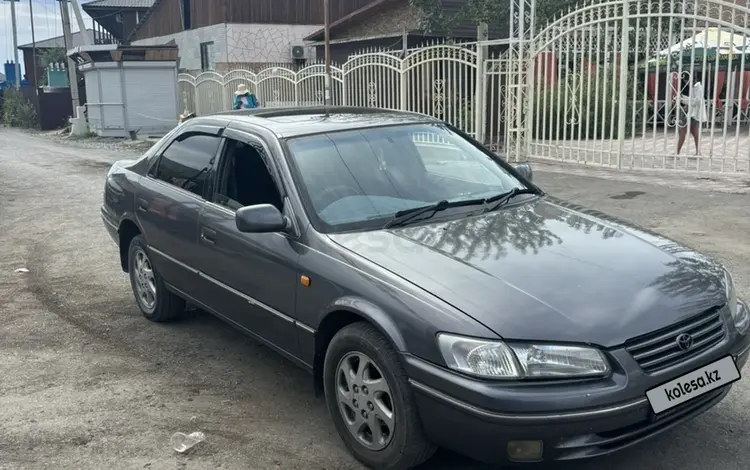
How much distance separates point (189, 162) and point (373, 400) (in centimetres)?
255

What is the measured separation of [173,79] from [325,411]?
22.5 m

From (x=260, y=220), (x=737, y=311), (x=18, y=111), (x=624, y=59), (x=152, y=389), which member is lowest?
(x=152, y=389)

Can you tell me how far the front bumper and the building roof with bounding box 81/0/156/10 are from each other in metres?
43.5

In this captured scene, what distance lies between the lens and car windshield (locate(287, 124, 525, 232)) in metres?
4.08

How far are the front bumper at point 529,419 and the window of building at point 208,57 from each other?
Result: 28207 millimetres

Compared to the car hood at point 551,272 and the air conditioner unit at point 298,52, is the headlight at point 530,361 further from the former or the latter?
the air conditioner unit at point 298,52

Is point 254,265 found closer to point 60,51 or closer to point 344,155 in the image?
point 344,155

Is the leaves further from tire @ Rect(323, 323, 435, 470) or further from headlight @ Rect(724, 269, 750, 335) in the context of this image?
headlight @ Rect(724, 269, 750, 335)

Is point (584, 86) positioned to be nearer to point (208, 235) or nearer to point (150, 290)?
point (150, 290)

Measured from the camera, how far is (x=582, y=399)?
2928 millimetres

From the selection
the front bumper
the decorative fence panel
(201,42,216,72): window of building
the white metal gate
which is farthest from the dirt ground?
(201,42,216,72): window of building

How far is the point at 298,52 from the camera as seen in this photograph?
2912 centimetres

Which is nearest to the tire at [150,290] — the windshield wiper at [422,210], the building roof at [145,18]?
the windshield wiper at [422,210]

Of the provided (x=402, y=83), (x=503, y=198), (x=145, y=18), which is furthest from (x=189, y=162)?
(x=145, y=18)
